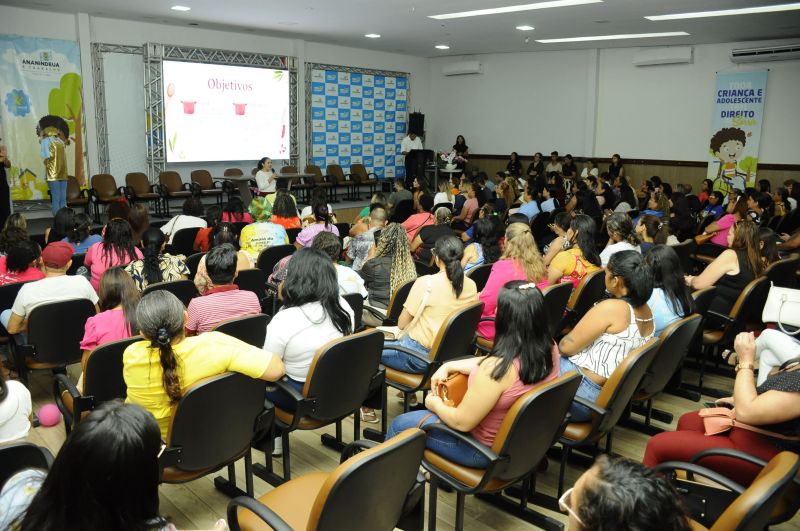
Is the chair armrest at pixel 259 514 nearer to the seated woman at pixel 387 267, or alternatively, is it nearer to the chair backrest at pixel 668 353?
the chair backrest at pixel 668 353

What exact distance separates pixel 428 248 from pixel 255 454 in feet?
10.5

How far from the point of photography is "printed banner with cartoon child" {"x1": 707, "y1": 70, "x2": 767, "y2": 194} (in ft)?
38.5

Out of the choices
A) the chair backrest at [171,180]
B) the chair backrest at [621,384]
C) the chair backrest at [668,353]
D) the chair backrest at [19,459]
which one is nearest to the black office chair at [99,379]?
the chair backrest at [19,459]

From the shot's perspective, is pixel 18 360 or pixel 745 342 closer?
pixel 745 342

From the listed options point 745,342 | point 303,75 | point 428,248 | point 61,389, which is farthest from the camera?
point 303,75

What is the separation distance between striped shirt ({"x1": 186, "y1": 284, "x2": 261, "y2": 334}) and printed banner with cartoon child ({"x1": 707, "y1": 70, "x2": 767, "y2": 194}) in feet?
38.0

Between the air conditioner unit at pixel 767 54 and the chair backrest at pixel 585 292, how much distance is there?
30.1 feet

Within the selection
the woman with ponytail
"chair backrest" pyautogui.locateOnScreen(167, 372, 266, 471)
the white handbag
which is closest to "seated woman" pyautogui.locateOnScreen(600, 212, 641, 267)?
the white handbag

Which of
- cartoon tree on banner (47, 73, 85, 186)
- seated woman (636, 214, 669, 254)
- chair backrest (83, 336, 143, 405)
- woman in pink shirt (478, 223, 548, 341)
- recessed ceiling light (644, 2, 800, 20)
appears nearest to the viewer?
chair backrest (83, 336, 143, 405)

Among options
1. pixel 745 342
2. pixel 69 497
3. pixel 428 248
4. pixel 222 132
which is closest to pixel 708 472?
pixel 745 342

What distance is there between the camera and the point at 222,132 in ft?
39.6

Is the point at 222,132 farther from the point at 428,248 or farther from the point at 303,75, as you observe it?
the point at 428,248

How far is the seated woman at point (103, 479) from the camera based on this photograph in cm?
133

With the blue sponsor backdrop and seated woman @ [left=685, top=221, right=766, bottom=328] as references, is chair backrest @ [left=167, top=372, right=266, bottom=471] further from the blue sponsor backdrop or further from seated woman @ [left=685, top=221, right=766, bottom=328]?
the blue sponsor backdrop
